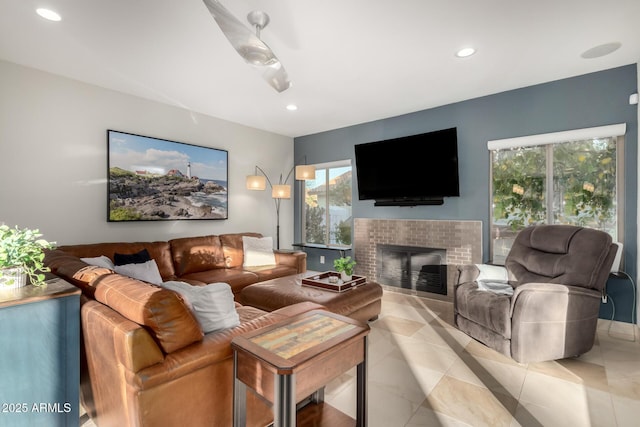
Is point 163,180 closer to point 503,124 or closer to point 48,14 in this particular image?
point 48,14

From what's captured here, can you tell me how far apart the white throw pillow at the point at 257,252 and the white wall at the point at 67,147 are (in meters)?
0.74

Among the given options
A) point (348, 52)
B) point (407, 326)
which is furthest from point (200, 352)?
point (348, 52)

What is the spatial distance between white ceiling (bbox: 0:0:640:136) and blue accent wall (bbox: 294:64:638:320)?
0.16 m

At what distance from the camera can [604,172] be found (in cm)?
325

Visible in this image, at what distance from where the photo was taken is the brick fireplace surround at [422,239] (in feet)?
13.0

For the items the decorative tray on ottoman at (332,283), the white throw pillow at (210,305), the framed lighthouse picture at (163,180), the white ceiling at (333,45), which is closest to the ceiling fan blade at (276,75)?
the white ceiling at (333,45)

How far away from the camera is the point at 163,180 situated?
4.06 m

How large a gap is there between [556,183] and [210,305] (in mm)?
3864

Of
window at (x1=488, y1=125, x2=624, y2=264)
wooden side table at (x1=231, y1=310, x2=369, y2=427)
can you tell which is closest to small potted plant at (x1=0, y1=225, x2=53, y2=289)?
wooden side table at (x1=231, y1=310, x2=369, y2=427)

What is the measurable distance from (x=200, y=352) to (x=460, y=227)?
359 centimetres

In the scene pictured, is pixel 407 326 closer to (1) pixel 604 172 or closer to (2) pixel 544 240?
(2) pixel 544 240

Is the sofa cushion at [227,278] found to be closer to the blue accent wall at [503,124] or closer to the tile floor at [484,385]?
the tile floor at [484,385]

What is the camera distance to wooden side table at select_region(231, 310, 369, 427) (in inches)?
48.0

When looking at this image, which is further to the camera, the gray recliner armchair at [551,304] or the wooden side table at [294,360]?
the gray recliner armchair at [551,304]
